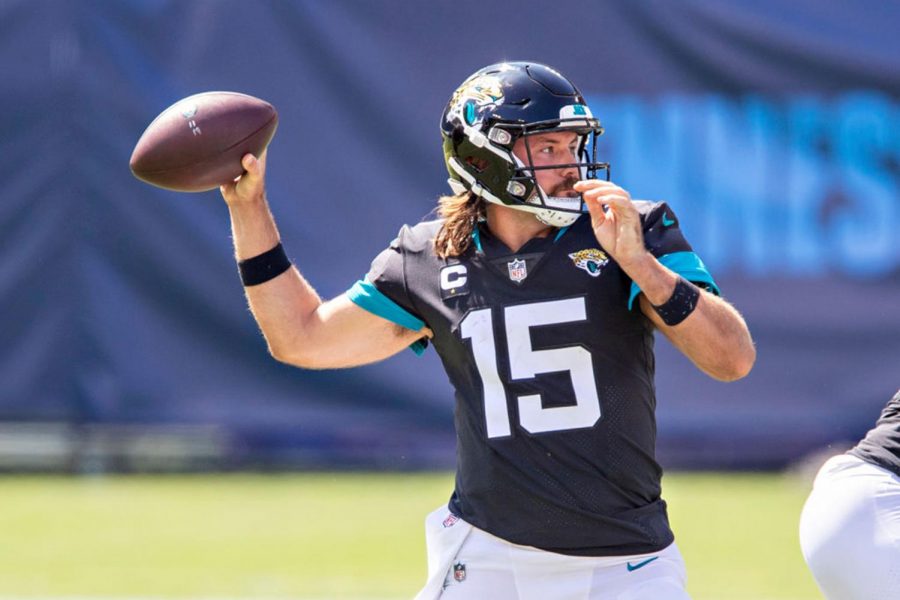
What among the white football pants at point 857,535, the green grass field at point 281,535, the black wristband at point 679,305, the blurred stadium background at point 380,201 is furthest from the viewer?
the blurred stadium background at point 380,201

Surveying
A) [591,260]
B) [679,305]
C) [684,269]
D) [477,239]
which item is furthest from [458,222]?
[679,305]

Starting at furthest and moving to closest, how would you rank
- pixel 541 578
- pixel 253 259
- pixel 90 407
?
1. pixel 90 407
2. pixel 253 259
3. pixel 541 578

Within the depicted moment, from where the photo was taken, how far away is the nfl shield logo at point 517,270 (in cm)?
389

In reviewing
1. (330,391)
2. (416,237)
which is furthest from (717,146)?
(416,237)

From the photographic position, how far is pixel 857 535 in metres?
3.70

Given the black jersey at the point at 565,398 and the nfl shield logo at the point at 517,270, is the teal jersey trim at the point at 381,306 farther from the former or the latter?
the nfl shield logo at the point at 517,270

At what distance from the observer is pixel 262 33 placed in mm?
9523

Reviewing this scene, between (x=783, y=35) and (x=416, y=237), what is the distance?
572cm

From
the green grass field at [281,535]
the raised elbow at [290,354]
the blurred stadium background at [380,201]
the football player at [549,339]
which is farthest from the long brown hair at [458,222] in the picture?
the blurred stadium background at [380,201]

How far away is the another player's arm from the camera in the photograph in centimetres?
411

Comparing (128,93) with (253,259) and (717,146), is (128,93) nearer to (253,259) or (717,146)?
(717,146)

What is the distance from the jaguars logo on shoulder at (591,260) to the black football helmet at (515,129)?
99 millimetres

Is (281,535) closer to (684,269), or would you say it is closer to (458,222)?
(458,222)

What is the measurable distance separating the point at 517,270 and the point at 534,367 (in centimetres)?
27
